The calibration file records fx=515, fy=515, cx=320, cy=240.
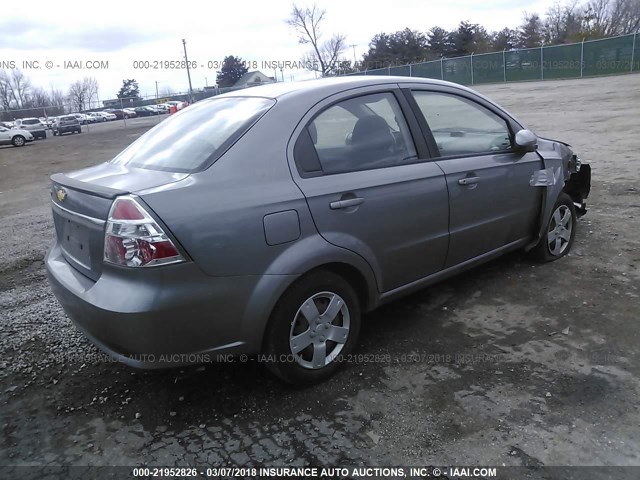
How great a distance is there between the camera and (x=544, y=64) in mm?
34625

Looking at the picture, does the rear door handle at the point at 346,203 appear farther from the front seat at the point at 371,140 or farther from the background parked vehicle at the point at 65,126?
the background parked vehicle at the point at 65,126

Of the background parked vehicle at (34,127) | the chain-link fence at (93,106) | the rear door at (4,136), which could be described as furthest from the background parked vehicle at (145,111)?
the rear door at (4,136)

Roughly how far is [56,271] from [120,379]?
30.1 inches

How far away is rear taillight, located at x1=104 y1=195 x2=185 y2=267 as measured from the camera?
238cm

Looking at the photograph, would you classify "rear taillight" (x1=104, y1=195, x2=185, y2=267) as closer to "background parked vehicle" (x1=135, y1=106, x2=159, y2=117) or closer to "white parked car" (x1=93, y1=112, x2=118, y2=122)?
"background parked vehicle" (x1=135, y1=106, x2=159, y2=117)

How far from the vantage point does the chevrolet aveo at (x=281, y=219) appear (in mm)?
2449

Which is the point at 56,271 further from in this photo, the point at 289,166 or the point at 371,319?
the point at 371,319

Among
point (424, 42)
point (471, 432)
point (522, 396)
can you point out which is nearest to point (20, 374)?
point (471, 432)

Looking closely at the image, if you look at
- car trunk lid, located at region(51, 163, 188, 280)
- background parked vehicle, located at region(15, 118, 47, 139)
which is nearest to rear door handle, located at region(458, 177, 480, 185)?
car trunk lid, located at region(51, 163, 188, 280)

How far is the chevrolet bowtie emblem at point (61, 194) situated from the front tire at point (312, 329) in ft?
4.54

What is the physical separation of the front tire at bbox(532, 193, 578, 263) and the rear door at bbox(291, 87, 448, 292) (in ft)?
4.71

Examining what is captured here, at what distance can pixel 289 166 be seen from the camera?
2.80 m

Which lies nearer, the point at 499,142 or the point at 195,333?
the point at 195,333

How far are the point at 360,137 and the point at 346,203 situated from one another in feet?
1.81
